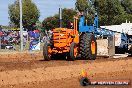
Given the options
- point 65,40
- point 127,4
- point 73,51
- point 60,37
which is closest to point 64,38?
point 65,40

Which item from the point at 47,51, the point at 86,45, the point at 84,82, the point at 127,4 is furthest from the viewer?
the point at 127,4

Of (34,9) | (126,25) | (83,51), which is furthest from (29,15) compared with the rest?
(83,51)

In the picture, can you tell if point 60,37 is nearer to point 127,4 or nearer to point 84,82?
point 84,82

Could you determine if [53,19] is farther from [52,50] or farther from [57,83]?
[57,83]

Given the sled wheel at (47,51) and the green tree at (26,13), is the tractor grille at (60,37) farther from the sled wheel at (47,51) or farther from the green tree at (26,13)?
the green tree at (26,13)

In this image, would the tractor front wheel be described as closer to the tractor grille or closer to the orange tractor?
the orange tractor

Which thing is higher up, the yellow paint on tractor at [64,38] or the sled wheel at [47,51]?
the yellow paint on tractor at [64,38]

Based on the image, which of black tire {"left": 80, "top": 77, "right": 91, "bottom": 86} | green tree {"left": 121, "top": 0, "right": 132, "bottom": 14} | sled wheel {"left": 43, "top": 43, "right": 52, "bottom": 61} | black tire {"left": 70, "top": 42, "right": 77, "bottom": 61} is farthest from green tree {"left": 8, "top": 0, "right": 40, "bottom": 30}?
black tire {"left": 80, "top": 77, "right": 91, "bottom": 86}

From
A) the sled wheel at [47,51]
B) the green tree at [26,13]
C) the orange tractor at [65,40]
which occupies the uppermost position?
the green tree at [26,13]

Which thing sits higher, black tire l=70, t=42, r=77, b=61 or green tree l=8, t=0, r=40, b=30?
green tree l=8, t=0, r=40, b=30

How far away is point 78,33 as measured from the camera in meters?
20.7

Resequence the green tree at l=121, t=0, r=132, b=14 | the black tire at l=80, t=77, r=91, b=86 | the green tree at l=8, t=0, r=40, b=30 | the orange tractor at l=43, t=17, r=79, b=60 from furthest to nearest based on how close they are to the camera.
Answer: the green tree at l=121, t=0, r=132, b=14 < the green tree at l=8, t=0, r=40, b=30 < the orange tractor at l=43, t=17, r=79, b=60 < the black tire at l=80, t=77, r=91, b=86

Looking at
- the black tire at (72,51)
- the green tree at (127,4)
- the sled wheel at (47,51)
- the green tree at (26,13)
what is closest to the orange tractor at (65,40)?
the black tire at (72,51)

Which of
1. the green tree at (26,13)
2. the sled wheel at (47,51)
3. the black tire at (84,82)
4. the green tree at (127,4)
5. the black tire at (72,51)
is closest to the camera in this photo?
the black tire at (84,82)
